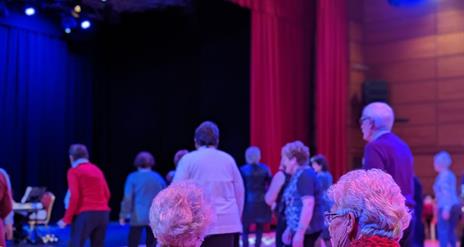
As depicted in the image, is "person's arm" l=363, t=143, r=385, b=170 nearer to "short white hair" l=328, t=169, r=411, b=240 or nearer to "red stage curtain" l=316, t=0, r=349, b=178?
"short white hair" l=328, t=169, r=411, b=240

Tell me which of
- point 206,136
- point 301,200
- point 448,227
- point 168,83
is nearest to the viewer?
point 206,136

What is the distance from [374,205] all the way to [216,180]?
264cm

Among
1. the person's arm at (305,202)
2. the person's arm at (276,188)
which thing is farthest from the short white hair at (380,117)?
the person's arm at (276,188)

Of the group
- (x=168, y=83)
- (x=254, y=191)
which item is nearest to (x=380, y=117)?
(x=254, y=191)

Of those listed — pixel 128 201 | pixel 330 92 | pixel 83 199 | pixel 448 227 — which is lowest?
pixel 448 227

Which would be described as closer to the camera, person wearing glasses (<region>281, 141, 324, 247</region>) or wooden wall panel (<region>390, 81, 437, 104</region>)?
person wearing glasses (<region>281, 141, 324, 247</region>)

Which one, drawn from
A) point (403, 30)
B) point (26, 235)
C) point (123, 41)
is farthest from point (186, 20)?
point (26, 235)

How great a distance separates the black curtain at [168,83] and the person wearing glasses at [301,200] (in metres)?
6.23

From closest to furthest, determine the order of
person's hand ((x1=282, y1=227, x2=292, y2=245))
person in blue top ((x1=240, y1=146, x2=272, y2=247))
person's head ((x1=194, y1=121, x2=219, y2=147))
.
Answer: person's head ((x1=194, y1=121, x2=219, y2=147))
person's hand ((x1=282, y1=227, x2=292, y2=245))
person in blue top ((x1=240, y1=146, x2=272, y2=247))

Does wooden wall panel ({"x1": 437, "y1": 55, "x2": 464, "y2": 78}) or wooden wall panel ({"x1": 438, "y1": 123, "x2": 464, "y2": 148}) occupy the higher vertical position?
wooden wall panel ({"x1": 437, "y1": 55, "x2": 464, "y2": 78})

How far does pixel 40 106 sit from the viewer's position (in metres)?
13.1

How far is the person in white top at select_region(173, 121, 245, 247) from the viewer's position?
14.5 feet

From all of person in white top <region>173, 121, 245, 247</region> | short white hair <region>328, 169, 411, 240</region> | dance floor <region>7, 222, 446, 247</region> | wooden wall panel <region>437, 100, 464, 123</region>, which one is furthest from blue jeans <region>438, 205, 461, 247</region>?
short white hair <region>328, 169, 411, 240</region>

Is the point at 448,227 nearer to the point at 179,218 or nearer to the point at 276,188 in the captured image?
the point at 276,188
